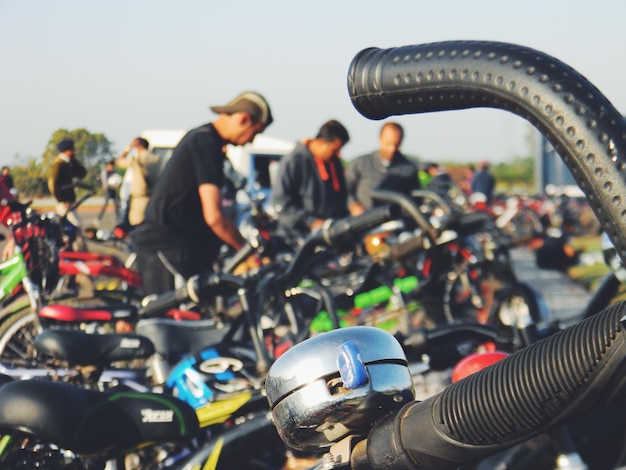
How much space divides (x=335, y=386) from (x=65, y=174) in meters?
4.66

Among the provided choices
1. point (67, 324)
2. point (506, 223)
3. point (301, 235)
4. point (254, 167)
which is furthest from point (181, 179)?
point (506, 223)

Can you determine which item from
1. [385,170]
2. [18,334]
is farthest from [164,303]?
[385,170]

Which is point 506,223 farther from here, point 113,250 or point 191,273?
point 191,273

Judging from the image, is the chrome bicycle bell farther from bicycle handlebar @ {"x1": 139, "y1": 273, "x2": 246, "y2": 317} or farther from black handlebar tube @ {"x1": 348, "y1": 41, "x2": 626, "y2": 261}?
bicycle handlebar @ {"x1": 139, "y1": 273, "x2": 246, "y2": 317}

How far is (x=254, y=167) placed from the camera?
59.3 ft

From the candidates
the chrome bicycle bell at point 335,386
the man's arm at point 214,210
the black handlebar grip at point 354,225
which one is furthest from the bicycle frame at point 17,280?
the chrome bicycle bell at point 335,386

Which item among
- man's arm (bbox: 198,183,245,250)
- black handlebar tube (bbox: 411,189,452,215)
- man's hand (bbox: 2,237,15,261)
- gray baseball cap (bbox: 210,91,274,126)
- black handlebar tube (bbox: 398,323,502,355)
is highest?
gray baseball cap (bbox: 210,91,274,126)

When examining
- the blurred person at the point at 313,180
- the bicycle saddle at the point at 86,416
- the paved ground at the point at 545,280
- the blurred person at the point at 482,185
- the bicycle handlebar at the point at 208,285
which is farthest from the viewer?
the blurred person at the point at 482,185

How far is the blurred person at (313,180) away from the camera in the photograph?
8773 mm

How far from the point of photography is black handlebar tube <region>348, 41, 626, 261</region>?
83 centimetres

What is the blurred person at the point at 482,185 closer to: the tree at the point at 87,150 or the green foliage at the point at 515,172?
the tree at the point at 87,150

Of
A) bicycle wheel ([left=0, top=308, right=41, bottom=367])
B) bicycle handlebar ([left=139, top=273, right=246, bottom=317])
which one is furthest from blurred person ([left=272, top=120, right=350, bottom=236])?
bicycle handlebar ([left=139, top=273, right=246, bottom=317])

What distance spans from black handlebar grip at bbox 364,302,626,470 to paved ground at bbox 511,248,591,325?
826 cm

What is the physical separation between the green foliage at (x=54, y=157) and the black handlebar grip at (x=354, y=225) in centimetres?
184
